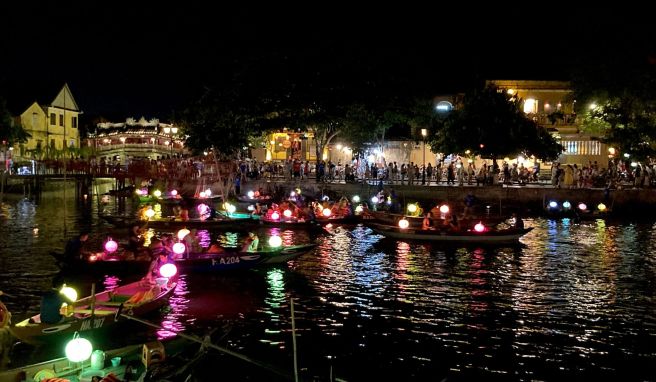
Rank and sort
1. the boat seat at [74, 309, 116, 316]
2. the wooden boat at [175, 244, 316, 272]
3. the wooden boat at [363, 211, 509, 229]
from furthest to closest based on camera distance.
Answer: the wooden boat at [363, 211, 509, 229], the wooden boat at [175, 244, 316, 272], the boat seat at [74, 309, 116, 316]

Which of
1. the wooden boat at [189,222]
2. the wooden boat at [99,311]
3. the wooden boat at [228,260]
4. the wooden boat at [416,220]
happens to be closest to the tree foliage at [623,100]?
the wooden boat at [416,220]

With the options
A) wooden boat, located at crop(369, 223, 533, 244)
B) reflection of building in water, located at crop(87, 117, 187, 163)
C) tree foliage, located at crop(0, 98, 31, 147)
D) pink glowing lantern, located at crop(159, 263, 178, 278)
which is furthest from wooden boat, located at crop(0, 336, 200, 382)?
reflection of building in water, located at crop(87, 117, 187, 163)

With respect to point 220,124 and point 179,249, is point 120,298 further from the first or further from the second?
point 220,124

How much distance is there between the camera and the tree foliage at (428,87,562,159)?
48031 mm

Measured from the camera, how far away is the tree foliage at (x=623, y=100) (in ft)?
148

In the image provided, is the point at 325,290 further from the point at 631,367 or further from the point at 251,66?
the point at 251,66

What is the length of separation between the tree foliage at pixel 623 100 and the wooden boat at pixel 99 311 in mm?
37834

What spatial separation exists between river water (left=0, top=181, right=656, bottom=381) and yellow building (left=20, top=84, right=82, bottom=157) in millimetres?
49184

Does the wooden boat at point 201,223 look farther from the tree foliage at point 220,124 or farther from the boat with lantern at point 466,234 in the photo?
the tree foliage at point 220,124

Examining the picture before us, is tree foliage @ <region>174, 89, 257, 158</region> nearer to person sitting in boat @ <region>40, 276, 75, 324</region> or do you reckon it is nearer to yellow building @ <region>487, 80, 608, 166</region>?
yellow building @ <region>487, 80, 608, 166</region>

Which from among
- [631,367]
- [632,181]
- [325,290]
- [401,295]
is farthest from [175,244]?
[632,181]

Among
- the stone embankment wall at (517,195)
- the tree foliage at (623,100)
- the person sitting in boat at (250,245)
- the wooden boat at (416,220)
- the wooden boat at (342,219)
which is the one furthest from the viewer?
the tree foliage at (623,100)

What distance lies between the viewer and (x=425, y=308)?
19.2m

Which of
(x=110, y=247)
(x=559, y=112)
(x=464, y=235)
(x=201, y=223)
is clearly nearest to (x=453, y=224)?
(x=464, y=235)
